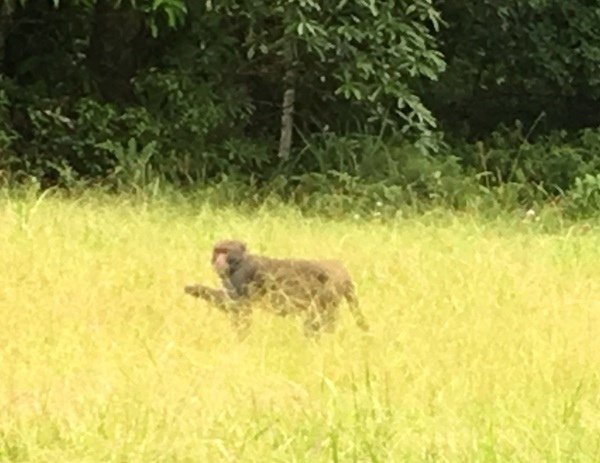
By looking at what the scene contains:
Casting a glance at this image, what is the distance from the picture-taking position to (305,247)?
793cm

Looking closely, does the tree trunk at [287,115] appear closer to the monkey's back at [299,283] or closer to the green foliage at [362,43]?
the green foliage at [362,43]

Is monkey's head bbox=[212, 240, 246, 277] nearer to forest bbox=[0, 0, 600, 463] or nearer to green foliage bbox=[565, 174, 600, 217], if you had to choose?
forest bbox=[0, 0, 600, 463]

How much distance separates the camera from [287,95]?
13273mm

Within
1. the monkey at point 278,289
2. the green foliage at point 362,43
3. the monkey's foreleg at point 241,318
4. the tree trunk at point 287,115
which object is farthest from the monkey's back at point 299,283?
the tree trunk at point 287,115

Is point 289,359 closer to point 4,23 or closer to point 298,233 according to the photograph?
point 298,233

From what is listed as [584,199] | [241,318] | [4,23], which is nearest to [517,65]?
[584,199]

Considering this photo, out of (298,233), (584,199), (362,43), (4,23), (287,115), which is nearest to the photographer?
(298,233)

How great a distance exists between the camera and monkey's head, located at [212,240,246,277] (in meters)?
6.17

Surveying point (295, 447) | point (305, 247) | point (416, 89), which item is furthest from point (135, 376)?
point (416, 89)

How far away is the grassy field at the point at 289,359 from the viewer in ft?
14.5

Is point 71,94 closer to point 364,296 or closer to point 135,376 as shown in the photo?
point 364,296

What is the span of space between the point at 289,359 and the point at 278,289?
0.61 meters

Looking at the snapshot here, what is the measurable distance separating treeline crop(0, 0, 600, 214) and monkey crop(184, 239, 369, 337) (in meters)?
4.69

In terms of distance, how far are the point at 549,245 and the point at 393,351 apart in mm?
3528
